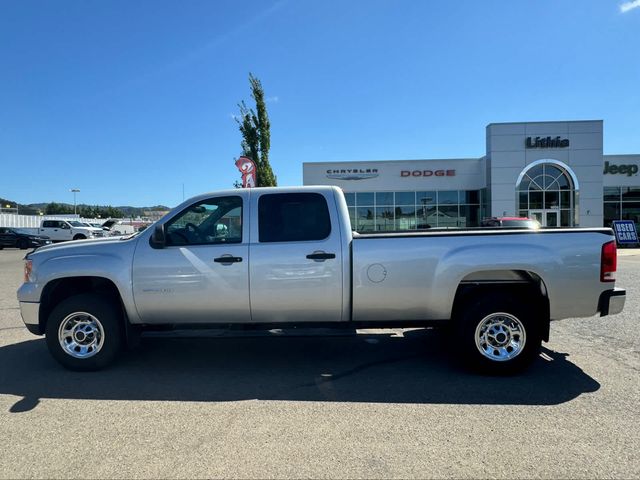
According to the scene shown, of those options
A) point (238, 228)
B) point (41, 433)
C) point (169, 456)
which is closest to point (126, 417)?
point (41, 433)

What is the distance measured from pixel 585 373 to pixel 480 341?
1262 millimetres

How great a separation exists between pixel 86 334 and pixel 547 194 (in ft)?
97.0

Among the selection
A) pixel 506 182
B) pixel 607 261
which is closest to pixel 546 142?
pixel 506 182

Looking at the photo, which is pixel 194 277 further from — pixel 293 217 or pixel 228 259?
pixel 293 217

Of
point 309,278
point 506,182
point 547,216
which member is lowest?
point 309,278

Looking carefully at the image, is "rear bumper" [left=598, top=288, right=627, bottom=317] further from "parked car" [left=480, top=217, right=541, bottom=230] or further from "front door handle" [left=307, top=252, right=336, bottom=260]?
Answer: "front door handle" [left=307, top=252, right=336, bottom=260]

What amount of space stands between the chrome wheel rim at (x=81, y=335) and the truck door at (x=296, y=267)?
177 centimetres

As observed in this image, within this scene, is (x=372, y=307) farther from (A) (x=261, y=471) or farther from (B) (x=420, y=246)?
(A) (x=261, y=471)

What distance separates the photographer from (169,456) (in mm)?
3152

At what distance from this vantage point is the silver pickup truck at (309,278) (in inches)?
179

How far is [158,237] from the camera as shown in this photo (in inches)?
184

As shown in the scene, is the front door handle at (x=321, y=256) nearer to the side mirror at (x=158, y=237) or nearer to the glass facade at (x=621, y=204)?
the side mirror at (x=158, y=237)

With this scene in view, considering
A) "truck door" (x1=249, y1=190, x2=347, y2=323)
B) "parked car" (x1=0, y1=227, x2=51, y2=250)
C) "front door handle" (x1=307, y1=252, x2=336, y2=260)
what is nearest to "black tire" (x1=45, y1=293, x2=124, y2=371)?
"truck door" (x1=249, y1=190, x2=347, y2=323)

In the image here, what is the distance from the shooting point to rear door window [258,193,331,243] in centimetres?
479
